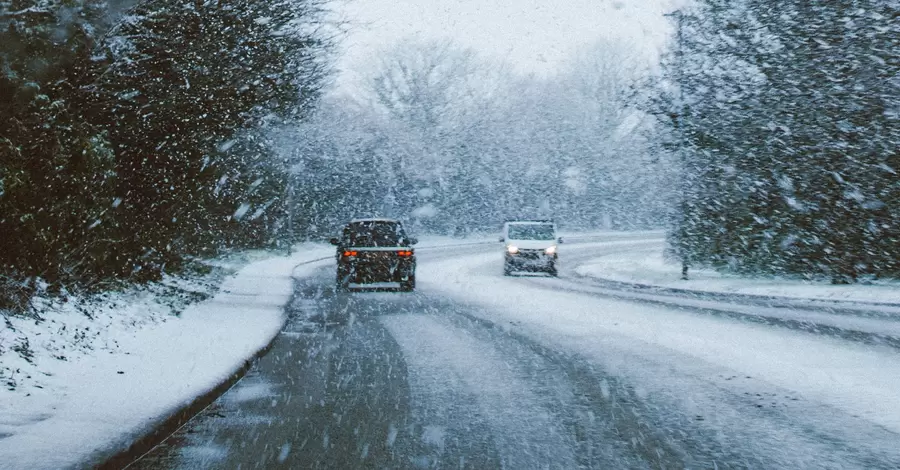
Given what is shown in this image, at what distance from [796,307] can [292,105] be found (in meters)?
12.8

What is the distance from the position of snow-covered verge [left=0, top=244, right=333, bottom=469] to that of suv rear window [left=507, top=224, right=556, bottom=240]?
45.2ft

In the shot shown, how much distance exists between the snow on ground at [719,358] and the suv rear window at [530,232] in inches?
405

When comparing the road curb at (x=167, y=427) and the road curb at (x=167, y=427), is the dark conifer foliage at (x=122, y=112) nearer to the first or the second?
the road curb at (x=167, y=427)

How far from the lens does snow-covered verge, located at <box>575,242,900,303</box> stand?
69.2 feet

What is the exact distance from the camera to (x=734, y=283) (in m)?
25.1

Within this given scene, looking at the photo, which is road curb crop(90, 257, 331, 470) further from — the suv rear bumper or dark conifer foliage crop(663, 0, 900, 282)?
the suv rear bumper

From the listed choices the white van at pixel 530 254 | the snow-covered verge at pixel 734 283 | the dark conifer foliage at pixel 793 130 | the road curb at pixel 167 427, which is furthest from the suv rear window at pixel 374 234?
the road curb at pixel 167 427

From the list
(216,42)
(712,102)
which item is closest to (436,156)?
(712,102)

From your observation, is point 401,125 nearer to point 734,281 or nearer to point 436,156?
point 436,156

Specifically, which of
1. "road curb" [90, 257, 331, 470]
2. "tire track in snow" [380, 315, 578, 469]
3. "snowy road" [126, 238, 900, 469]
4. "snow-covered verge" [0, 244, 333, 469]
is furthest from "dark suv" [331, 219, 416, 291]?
"road curb" [90, 257, 331, 470]

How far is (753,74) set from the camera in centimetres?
2417

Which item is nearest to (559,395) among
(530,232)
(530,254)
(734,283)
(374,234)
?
(374,234)

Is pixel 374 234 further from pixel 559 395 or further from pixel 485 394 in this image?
pixel 559 395

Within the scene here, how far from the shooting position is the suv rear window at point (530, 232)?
30.1 metres
